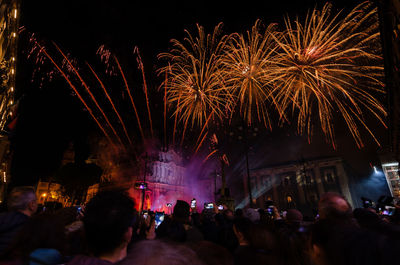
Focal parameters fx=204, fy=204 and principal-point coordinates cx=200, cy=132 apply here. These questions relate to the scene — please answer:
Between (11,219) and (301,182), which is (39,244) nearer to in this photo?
(11,219)

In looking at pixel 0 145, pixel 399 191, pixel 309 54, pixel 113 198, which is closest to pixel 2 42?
pixel 0 145

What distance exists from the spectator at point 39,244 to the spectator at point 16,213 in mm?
542

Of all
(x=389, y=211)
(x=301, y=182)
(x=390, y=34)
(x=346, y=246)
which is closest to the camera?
(x=346, y=246)

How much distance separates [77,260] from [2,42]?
51.8ft

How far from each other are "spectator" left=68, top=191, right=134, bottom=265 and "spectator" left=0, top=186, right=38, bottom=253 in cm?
193

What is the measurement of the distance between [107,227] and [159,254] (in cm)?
65

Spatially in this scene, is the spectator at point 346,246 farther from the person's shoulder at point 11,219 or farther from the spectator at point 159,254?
the person's shoulder at point 11,219

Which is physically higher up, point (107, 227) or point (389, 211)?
point (107, 227)

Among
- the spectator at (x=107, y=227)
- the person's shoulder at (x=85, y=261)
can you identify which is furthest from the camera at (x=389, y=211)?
the person's shoulder at (x=85, y=261)

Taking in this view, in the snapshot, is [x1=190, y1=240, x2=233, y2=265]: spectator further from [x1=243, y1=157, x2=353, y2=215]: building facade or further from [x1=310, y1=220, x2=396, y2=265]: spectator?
[x1=243, y1=157, x2=353, y2=215]: building facade

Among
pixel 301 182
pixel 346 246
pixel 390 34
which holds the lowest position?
pixel 346 246

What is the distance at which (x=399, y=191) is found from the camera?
4075cm

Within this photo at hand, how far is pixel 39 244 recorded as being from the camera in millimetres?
2250

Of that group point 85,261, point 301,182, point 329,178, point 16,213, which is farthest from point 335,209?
point 329,178
